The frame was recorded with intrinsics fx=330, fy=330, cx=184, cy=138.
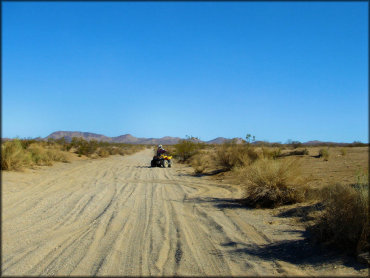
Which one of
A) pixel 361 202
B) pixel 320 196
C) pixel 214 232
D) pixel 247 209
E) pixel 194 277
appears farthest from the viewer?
pixel 247 209

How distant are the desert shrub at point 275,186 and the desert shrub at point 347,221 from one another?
3452 millimetres

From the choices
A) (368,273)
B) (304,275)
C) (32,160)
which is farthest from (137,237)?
(32,160)

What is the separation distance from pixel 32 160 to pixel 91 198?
12.1 m

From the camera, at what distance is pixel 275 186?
1004 centimetres

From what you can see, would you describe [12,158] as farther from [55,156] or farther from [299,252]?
[299,252]

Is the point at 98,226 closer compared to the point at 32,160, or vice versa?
the point at 98,226

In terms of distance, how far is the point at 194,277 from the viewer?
4.76m

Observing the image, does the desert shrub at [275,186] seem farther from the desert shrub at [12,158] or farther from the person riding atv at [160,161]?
the person riding atv at [160,161]

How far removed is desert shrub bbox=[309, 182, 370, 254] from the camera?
213 inches

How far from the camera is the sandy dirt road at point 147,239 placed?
5059 mm

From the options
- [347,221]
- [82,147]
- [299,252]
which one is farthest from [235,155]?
[82,147]

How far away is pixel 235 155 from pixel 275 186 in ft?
31.3

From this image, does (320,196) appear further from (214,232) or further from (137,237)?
(137,237)

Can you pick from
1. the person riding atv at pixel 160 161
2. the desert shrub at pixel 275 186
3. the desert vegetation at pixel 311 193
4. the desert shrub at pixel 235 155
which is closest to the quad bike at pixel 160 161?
the person riding atv at pixel 160 161
